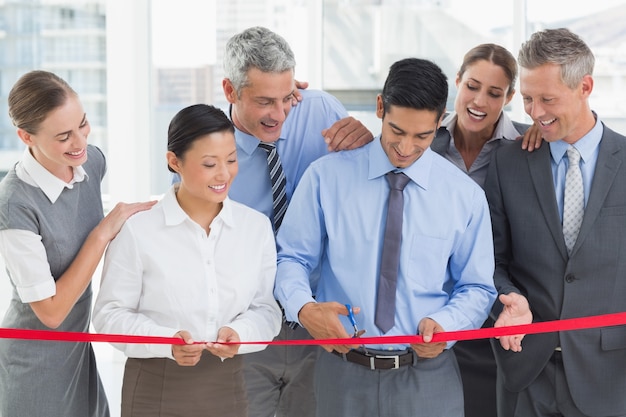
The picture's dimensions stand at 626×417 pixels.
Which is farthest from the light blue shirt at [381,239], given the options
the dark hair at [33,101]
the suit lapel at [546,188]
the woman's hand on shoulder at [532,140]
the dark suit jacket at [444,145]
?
the dark hair at [33,101]

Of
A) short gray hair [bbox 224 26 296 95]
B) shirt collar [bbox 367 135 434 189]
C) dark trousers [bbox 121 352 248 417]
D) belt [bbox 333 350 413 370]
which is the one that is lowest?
dark trousers [bbox 121 352 248 417]

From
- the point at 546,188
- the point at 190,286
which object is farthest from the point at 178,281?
the point at 546,188

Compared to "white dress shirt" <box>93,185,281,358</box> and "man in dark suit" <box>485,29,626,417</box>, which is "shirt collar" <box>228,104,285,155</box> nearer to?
"white dress shirt" <box>93,185,281,358</box>

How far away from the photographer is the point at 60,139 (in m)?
2.63

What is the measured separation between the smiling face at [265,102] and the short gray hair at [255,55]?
2 cm

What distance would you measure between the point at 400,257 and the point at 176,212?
0.74m

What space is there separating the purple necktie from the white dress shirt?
356 mm

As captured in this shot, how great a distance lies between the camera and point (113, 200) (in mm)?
6062

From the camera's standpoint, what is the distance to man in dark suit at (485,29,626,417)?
2.69 m

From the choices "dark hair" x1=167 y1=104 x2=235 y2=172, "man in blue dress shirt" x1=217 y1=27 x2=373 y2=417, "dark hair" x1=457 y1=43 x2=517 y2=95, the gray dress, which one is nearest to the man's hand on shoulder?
"man in blue dress shirt" x1=217 y1=27 x2=373 y2=417

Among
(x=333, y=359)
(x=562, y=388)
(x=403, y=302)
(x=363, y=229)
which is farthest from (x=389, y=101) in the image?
(x=562, y=388)

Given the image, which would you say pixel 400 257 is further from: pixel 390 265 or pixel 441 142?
pixel 441 142

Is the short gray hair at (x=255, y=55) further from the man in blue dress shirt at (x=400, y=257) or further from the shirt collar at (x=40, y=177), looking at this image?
the shirt collar at (x=40, y=177)

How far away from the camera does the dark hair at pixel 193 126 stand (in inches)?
99.2
